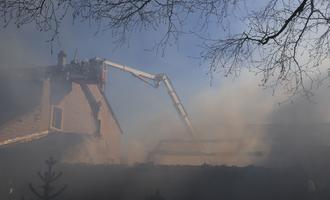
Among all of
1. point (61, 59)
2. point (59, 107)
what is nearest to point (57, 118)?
point (59, 107)

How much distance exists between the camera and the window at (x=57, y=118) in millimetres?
29031

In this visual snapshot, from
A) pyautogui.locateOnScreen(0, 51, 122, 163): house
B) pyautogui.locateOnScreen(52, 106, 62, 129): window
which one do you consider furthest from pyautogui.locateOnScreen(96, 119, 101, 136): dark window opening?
pyautogui.locateOnScreen(52, 106, 62, 129): window

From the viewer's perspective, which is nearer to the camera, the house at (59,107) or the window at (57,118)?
the house at (59,107)

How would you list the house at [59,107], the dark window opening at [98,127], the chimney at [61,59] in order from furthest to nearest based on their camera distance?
the dark window opening at [98,127] → the chimney at [61,59] → the house at [59,107]

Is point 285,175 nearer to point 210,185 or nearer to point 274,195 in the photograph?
point 274,195

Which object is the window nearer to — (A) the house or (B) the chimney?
(A) the house

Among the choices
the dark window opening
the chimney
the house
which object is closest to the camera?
the house

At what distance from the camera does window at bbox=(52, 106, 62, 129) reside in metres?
29.0

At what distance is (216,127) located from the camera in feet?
122

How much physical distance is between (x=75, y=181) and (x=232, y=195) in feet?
22.2

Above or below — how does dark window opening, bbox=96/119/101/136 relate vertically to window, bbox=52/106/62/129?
below

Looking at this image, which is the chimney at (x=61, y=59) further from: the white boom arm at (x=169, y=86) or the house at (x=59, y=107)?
the white boom arm at (x=169, y=86)

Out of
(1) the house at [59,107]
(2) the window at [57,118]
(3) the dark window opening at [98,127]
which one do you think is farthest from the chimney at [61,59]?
(3) the dark window opening at [98,127]

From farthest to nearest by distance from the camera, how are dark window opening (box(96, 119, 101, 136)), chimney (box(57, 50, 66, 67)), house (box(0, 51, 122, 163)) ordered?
dark window opening (box(96, 119, 101, 136)) → chimney (box(57, 50, 66, 67)) → house (box(0, 51, 122, 163))
